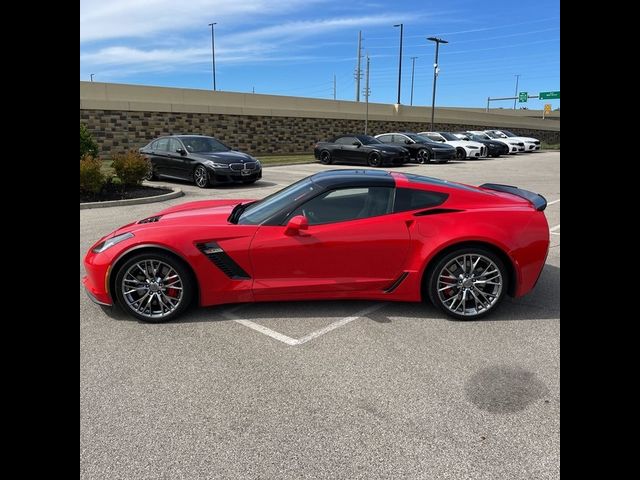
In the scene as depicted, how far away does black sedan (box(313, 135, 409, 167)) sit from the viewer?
2006 centimetres

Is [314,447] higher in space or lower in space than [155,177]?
lower

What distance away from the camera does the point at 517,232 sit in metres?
4.05

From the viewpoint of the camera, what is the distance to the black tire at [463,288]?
4.02 metres

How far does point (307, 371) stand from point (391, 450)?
946mm

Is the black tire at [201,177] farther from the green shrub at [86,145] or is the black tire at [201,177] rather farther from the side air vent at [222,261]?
the side air vent at [222,261]

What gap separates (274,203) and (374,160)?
53.9 ft

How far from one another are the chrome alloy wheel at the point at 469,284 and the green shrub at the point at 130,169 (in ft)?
30.4

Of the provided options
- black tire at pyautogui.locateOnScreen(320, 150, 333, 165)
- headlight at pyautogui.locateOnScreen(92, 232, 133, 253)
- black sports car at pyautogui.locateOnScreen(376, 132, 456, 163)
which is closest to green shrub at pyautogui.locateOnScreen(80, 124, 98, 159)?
headlight at pyautogui.locateOnScreen(92, 232, 133, 253)

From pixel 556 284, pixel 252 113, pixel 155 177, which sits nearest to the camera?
pixel 556 284

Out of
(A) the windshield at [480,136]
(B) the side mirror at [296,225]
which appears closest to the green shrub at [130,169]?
(B) the side mirror at [296,225]
